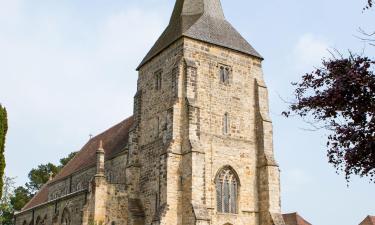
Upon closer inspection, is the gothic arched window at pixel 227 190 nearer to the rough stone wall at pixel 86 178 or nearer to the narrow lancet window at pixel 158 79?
the narrow lancet window at pixel 158 79

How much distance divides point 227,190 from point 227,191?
6cm

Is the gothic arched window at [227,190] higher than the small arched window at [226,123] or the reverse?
the reverse

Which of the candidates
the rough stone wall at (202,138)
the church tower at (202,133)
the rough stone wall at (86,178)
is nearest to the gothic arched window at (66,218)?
the rough stone wall at (86,178)

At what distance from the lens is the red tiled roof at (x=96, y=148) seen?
35.9 m

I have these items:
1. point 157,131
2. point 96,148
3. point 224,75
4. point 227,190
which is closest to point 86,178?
point 96,148

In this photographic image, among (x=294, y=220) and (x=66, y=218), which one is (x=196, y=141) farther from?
(x=294, y=220)

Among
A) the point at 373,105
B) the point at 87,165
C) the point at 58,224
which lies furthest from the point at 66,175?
the point at 373,105

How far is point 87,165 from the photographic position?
1528 inches

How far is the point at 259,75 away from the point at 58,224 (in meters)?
18.1

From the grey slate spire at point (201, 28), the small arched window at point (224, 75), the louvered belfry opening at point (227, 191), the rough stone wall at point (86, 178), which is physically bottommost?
the louvered belfry opening at point (227, 191)

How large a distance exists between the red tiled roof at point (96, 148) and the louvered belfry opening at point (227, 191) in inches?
344

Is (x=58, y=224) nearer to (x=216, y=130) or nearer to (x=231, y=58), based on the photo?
(x=216, y=130)

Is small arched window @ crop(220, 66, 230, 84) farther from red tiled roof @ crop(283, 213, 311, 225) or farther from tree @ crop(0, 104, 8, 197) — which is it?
red tiled roof @ crop(283, 213, 311, 225)

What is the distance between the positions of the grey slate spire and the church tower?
0.07m
